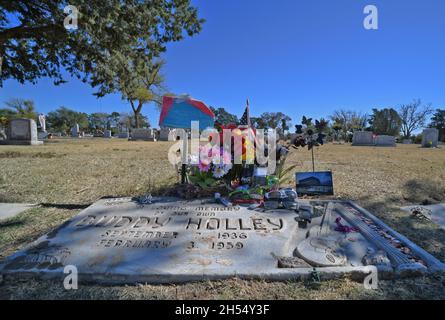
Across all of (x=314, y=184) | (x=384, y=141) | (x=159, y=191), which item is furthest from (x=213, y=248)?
(x=384, y=141)

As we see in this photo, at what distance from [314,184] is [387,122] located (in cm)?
7469

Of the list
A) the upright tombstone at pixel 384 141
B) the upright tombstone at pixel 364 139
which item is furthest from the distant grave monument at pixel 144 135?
the upright tombstone at pixel 384 141

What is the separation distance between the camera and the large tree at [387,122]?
6512 centimetres

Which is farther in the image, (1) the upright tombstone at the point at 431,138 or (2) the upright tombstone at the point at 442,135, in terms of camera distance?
(2) the upright tombstone at the point at 442,135

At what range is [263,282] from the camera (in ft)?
5.72

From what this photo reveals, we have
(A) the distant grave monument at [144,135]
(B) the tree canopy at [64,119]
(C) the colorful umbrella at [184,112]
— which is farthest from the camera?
(B) the tree canopy at [64,119]

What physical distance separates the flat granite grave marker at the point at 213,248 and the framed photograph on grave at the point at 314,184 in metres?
0.84

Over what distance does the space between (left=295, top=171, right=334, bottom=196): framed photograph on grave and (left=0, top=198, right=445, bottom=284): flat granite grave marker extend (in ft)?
2.75

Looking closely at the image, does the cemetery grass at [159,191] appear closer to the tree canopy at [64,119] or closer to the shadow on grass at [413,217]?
the shadow on grass at [413,217]

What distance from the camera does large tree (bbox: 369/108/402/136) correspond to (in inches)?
2564

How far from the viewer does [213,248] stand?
2.09m

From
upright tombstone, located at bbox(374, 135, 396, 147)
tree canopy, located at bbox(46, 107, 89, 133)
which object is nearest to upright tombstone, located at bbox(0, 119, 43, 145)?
upright tombstone, located at bbox(374, 135, 396, 147)
